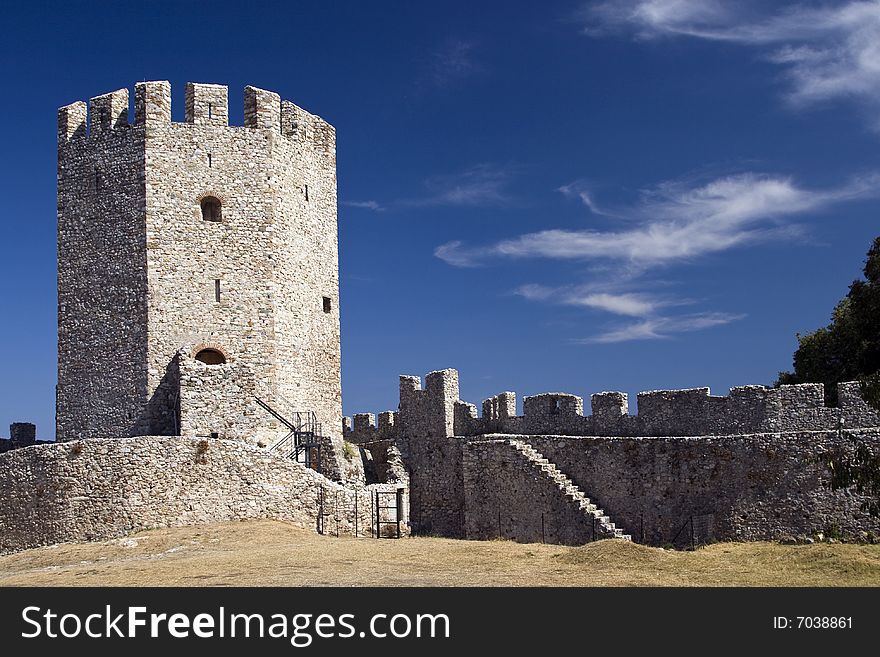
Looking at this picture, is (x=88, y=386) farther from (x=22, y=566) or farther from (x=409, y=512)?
(x=409, y=512)

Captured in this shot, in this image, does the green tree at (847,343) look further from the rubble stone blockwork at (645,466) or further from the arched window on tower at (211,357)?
the arched window on tower at (211,357)

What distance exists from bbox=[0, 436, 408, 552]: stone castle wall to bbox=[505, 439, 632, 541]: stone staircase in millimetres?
4295

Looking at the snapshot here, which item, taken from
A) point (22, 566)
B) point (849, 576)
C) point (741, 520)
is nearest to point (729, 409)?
point (741, 520)

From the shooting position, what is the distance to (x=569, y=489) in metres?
23.1

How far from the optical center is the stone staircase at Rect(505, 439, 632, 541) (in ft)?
71.4

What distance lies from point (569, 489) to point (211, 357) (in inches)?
420

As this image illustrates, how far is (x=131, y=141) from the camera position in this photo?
1085 inches

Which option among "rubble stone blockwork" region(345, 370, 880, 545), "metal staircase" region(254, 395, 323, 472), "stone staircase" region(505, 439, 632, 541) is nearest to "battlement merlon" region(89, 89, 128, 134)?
"metal staircase" region(254, 395, 323, 472)

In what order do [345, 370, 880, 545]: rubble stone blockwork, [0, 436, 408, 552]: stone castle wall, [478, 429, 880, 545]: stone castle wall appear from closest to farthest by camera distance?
[478, 429, 880, 545]: stone castle wall < [345, 370, 880, 545]: rubble stone blockwork < [0, 436, 408, 552]: stone castle wall

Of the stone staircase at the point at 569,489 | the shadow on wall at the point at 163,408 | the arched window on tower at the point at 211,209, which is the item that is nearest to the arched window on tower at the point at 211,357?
the shadow on wall at the point at 163,408

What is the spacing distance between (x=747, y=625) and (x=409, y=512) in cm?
1803

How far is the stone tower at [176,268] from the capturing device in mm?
26844

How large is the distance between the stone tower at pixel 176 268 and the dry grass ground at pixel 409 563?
5465mm

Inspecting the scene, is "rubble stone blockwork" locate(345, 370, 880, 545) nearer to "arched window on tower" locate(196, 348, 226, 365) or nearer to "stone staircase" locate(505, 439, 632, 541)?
"stone staircase" locate(505, 439, 632, 541)
